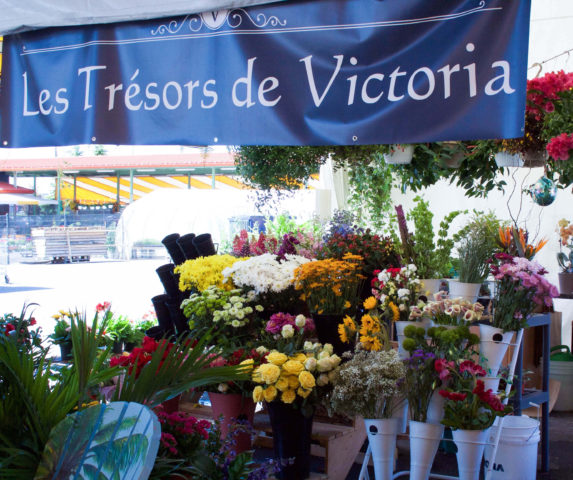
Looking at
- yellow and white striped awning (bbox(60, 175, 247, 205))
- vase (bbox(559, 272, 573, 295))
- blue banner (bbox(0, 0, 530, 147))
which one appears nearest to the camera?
blue banner (bbox(0, 0, 530, 147))

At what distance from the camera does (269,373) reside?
7.67ft

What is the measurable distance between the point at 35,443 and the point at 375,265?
205cm

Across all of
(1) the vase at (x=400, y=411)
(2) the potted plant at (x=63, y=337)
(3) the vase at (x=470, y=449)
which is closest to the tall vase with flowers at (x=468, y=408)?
(3) the vase at (x=470, y=449)

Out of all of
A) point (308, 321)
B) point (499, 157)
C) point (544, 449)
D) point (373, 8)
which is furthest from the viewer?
point (544, 449)

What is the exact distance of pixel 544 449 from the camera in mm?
3797

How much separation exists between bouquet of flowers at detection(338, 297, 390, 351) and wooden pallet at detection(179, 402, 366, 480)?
17.3 inches

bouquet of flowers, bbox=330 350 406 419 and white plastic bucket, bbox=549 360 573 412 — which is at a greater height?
bouquet of flowers, bbox=330 350 406 419

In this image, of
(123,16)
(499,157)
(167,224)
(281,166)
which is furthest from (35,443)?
(167,224)

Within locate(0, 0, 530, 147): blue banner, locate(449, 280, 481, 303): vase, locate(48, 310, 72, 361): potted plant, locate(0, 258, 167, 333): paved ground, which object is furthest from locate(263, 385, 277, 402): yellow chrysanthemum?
locate(0, 258, 167, 333): paved ground

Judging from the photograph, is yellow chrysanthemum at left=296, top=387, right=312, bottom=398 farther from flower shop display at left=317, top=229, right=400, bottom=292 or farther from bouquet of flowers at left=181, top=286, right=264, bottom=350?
flower shop display at left=317, top=229, right=400, bottom=292

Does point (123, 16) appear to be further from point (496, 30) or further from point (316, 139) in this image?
point (496, 30)

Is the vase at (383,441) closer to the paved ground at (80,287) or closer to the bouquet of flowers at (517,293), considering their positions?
the bouquet of flowers at (517,293)

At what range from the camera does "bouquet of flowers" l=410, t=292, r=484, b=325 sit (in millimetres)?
2568

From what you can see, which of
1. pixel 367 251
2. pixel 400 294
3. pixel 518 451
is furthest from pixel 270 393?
pixel 518 451
